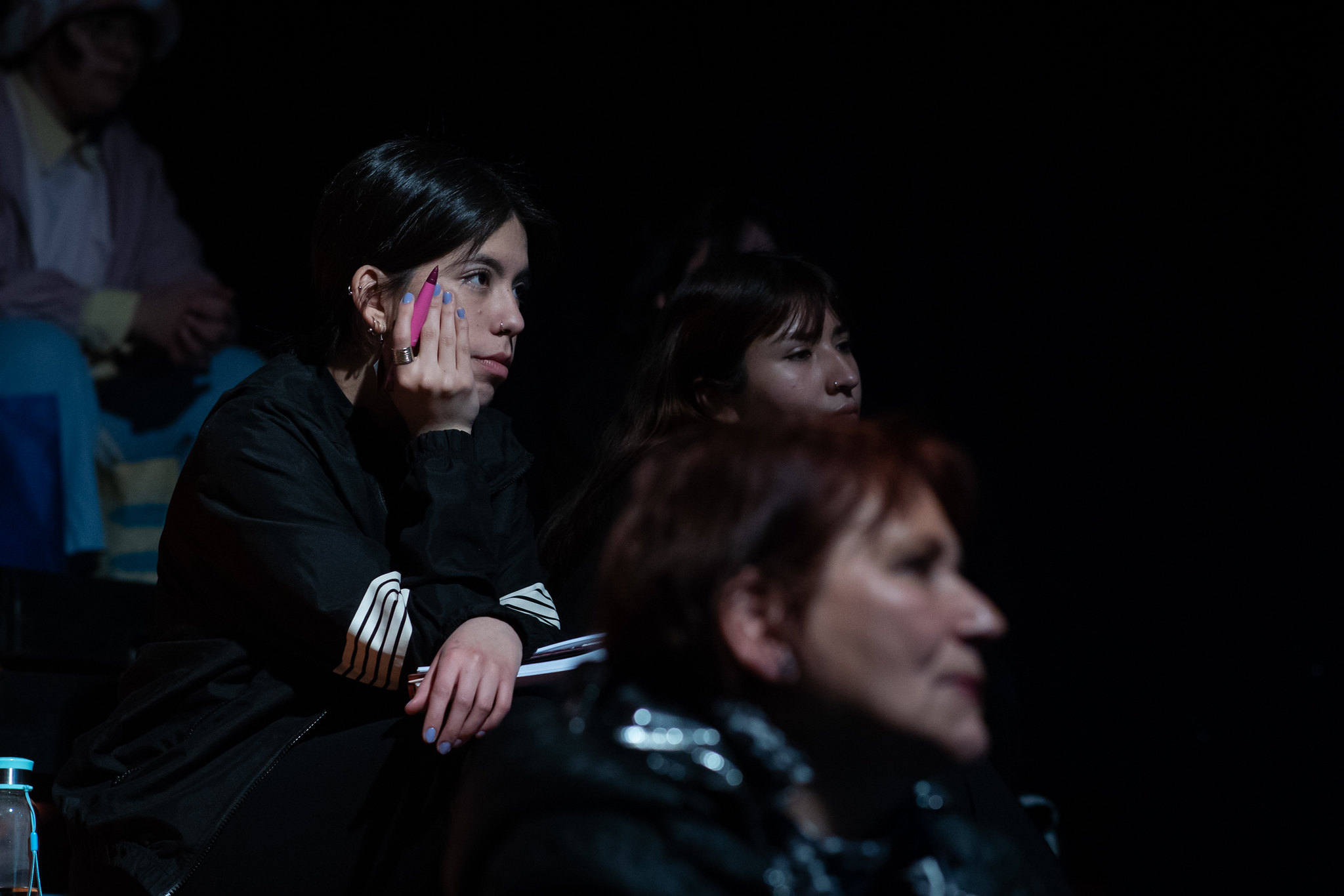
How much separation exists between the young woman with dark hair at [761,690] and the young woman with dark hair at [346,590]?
0.42m

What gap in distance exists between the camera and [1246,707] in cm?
287

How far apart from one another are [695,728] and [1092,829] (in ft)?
7.89

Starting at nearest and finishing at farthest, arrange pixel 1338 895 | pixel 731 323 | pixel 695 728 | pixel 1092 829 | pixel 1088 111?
pixel 695 728
pixel 731 323
pixel 1338 895
pixel 1092 829
pixel 1088 111

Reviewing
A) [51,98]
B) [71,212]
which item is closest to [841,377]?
[71,212]

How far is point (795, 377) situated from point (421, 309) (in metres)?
0.61

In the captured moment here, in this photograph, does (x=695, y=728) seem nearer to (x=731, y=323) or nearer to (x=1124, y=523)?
(x=731, y=323)

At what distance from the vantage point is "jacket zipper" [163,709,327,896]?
133cm

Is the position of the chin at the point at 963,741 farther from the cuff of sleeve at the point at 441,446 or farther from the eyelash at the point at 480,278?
the eyelash at the point at 480,278

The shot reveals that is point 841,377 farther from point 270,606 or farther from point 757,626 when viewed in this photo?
point 757,626

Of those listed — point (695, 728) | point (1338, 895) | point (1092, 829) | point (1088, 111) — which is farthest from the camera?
point (1088, 111)

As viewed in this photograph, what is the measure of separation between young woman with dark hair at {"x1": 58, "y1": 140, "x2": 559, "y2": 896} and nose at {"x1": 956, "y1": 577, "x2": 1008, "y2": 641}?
59 centimetres

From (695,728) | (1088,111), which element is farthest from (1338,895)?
(695,728)

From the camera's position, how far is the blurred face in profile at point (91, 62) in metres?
2.76

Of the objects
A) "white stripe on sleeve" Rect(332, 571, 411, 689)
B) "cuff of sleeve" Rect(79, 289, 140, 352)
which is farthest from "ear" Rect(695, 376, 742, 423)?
"cuff of sleeve" Rect(79, 289, 140, 352)
